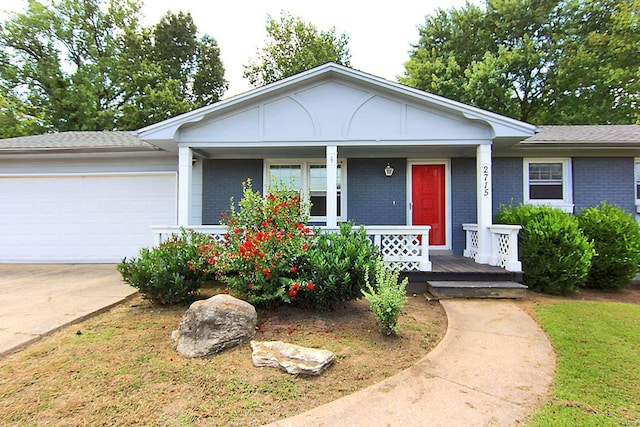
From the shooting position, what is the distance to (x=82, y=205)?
8789 millimetres

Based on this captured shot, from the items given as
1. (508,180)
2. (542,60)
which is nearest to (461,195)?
(508,180)

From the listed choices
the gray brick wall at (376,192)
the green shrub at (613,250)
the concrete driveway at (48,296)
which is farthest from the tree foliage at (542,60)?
the concrete driveway at (48,296)

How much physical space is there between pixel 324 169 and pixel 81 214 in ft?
21.3

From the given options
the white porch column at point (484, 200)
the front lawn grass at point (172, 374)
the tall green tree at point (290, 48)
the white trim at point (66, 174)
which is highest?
the tall green tree at point (290, 48)

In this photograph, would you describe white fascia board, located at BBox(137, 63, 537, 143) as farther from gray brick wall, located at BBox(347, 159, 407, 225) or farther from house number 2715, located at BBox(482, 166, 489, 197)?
gray brick wall, located at BBox(347, 159, 407, 225)

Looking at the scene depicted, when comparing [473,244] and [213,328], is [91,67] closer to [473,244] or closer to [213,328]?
[213,328]

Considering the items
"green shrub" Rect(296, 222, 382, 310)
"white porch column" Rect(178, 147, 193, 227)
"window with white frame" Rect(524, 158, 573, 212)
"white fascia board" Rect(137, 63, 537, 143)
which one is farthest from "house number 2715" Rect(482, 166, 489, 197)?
"white porch column" Rect(178, 147, 193, 227)

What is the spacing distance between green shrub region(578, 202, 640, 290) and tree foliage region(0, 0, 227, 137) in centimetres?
1933

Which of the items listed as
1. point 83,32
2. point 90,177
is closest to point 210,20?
point 83,32

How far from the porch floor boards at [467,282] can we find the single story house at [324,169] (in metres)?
0.44

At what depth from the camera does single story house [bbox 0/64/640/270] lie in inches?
265

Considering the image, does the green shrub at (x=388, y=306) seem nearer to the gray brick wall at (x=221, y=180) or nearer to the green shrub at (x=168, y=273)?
the green shrub at (x=168, y=273)

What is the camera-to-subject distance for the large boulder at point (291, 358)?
3.02 metres

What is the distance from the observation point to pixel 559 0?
56.0ft
